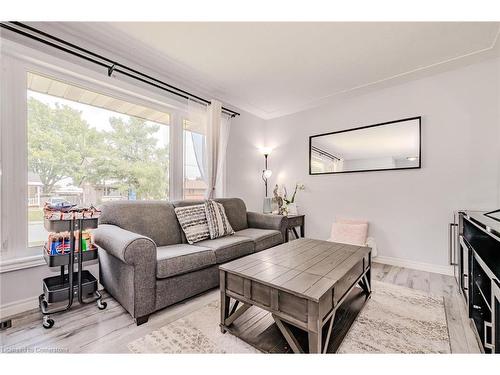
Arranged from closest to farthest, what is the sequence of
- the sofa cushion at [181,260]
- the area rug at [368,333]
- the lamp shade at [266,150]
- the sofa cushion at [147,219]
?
the area rug at [368,333] < the sofa cushion at [181,260] < the sofa cushion at [147,219] < the lamp shade at [266,150]

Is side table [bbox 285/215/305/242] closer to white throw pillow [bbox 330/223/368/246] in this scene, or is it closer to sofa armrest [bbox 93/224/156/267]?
white throw pillow [bbox 330/223/368/246]

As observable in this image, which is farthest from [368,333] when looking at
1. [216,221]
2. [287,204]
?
[287,204]

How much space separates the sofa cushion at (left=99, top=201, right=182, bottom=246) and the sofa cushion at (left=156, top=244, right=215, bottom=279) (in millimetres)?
193

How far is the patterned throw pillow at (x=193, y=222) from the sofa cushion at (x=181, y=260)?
0.23 meters

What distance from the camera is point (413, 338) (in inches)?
55.4

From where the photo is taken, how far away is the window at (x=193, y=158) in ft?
9.73

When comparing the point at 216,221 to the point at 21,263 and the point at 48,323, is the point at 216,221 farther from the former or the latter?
the point at 21,263

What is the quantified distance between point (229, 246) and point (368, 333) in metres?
1.28

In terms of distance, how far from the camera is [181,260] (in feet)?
5.87

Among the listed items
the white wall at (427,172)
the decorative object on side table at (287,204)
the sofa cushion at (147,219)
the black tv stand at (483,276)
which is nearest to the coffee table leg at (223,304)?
the sofa cushion at (147,219)

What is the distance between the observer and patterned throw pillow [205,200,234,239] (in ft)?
8.10

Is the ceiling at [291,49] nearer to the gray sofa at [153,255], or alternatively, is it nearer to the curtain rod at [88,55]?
the curtain rod at [88,55]
